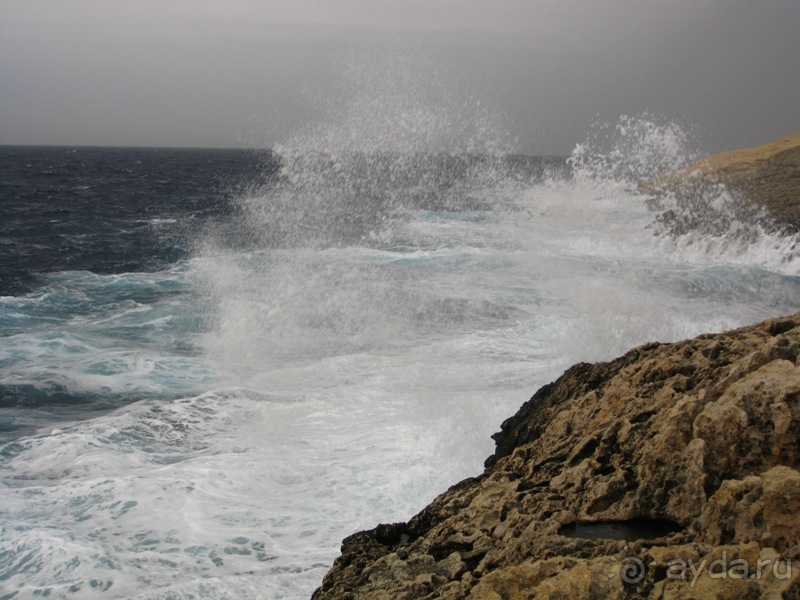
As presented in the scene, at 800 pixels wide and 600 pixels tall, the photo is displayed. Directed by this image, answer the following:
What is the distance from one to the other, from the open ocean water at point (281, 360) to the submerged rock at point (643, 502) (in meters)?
1.82

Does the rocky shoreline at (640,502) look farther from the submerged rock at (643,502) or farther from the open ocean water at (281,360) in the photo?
the open ocean water at (281,360)

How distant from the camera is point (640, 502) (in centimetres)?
359

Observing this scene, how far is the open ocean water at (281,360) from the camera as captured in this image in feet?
20.1

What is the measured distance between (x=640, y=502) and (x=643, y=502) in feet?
0.05

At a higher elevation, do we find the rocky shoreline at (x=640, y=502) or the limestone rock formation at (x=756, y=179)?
the limestone rock formation at (x=756, y=179)

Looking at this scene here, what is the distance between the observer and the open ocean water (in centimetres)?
612

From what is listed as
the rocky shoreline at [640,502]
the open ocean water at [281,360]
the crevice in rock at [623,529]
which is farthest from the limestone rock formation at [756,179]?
the crevice in rock at [623,529]

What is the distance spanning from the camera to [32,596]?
5.32 metres

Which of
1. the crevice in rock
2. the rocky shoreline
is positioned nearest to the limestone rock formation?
the rocky shoreline

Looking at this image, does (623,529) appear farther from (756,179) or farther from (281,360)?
(756,179)

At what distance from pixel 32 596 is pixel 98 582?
0.46 metres

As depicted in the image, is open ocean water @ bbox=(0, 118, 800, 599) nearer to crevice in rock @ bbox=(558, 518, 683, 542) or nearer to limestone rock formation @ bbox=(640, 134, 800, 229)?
limestone rock formation @ bbox=(640, 134, 800, 229)

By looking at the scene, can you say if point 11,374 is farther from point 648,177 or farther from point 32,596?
point 648,177

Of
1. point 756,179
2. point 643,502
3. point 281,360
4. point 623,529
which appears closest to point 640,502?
point 643,502
